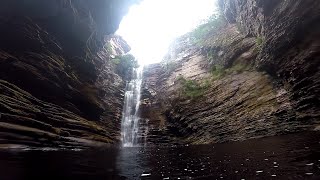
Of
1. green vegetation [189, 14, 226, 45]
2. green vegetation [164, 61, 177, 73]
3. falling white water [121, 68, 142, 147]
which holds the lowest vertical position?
falling white water [121, 68, 142, 147]

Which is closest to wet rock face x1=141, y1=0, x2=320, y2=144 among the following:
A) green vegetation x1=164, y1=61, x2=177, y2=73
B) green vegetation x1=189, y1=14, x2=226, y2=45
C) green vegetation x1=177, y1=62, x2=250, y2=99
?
green vegetation x1=177, y1=62, x2=250, y2=99

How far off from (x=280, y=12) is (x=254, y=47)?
5.17 m

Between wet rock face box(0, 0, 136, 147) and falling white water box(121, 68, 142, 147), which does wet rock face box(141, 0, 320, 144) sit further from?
wet rock face box(0, 0, 136, 147)

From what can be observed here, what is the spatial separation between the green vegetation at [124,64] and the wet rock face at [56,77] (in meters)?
4.64

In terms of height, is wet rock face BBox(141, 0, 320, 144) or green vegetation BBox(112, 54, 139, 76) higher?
green vegetation BBox(112, 54, 139, 76)

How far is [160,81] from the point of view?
39.6 m

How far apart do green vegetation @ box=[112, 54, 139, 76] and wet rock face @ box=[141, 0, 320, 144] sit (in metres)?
6.26

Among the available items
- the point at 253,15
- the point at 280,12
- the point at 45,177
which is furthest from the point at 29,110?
the point at 253,15

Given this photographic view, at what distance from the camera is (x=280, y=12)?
2569 centimetres

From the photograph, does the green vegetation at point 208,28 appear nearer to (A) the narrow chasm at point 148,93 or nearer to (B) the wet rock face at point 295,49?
(A) the narrow chasm at point 148,93

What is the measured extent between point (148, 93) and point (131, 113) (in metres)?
4.65

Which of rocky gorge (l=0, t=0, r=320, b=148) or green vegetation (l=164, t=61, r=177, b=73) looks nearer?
rocky gorge (l=0, t=0, r=320, b=148)

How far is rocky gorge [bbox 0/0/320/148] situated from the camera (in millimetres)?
20938

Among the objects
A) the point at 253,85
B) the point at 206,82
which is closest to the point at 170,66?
the point at 206,82
